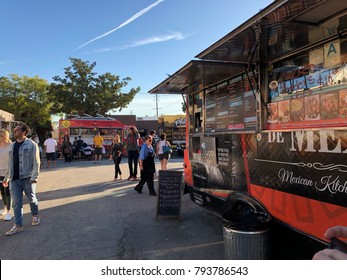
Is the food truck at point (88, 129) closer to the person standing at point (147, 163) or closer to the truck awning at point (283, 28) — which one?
the person standing at point (147, 163)

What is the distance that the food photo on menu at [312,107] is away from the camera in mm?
3164

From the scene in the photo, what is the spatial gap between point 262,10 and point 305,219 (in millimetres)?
2060

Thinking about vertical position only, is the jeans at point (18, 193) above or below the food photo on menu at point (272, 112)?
below

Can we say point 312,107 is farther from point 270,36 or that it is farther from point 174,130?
point 174,130

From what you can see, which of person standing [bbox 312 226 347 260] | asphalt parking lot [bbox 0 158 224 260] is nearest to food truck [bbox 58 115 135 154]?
asphalt parking lot [bbox 0 158 224 260]

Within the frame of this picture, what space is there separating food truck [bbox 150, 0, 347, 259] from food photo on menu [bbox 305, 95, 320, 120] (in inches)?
0.4

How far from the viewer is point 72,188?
32.2 ft

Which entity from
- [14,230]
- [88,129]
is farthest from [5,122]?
[14,230]

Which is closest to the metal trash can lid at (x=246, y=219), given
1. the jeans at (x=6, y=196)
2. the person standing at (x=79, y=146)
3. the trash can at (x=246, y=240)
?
the trash can at (x=246, y=240)

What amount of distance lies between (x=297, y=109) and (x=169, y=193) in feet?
11.1

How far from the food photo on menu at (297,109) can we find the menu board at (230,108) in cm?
66

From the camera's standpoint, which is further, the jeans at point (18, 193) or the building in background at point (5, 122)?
the building in background at point (5, 122)

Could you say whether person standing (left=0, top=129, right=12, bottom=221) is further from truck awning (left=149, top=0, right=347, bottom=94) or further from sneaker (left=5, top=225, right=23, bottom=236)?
truck awning (left=149, top=0, right=347, bottom=94)
